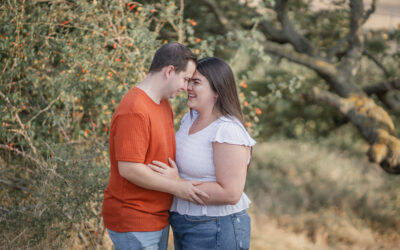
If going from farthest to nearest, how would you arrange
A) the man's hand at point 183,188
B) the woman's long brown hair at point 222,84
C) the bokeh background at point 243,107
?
1. the bokeh background at point 243,107
2. the woman's long brown hair at point 222,84
3. the man's hand at point 183,188

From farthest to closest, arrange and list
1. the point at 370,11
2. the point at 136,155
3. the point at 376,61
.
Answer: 1. the point at 376,61
2. the point at 370,11
3. the point at 136,155

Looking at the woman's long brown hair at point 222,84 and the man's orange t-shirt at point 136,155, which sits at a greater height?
the woman's long brown hair at point 222,84

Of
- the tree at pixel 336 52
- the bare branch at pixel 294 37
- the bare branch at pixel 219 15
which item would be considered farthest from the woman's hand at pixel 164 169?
the bare branch at pixel 294 37

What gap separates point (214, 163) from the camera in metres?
1.86

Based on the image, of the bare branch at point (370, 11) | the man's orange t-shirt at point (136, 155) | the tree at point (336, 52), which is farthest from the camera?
the bare branch at point (370, 11)

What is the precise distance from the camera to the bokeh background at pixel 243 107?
3123 mm

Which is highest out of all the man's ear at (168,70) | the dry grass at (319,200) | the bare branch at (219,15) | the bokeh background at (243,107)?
the bare branch at (219,15)

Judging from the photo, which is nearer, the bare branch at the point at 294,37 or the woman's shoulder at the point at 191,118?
the woman's shoulder at the point at 191,118

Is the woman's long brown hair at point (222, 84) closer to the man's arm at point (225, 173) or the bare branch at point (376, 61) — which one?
the man's arm at point (225, 173)

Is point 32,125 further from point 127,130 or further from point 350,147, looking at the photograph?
point 350,147

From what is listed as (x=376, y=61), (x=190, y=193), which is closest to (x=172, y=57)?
(x=190, y=193)

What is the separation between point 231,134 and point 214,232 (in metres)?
0.46

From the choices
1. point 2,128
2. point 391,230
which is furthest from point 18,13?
point 391,230

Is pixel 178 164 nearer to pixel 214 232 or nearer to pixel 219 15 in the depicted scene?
pixel 214 232
